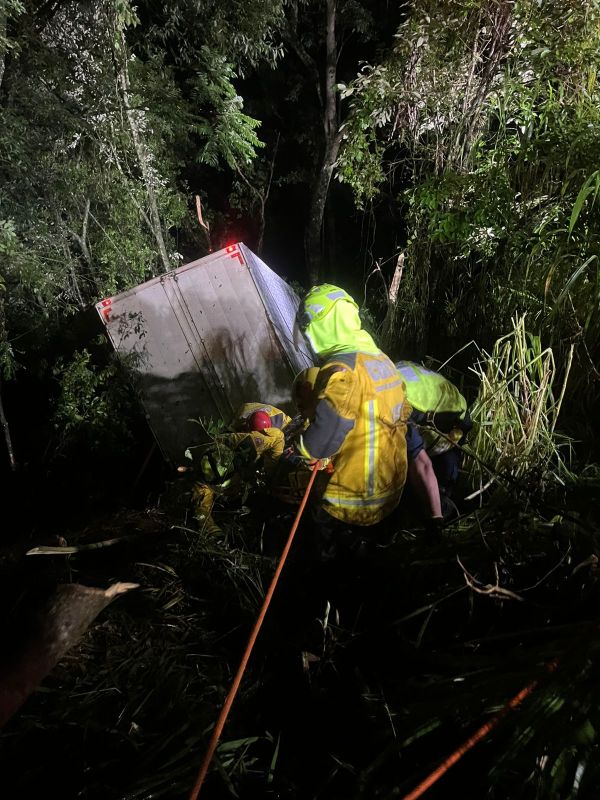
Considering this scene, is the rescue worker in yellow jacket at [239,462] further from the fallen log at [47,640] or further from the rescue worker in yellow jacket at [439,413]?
the fallen log at [47,640]

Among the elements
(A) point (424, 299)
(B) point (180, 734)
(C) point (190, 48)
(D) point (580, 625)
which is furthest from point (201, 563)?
(C) point (190, 48)

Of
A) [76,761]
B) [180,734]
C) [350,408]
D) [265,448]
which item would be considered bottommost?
[180,734]

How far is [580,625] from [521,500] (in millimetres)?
718

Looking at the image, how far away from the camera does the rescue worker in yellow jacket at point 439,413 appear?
2.48 metres

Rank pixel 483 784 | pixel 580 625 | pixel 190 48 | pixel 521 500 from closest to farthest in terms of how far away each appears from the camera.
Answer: pixel 483 784 < pixel 580 625 < pixel 521 500 < pixel 190 48

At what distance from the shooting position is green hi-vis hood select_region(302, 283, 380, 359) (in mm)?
2057

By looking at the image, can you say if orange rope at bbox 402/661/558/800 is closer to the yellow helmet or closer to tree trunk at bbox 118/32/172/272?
the yellow helmet

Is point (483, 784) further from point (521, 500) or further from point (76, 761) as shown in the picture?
point (76, 761)

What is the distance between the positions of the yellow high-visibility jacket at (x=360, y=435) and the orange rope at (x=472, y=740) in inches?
41.4

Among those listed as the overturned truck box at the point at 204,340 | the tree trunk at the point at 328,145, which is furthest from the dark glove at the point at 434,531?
the tree trunk at the point at 328,145

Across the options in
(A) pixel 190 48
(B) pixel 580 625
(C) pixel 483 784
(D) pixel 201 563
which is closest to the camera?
(C) pixel 483 784

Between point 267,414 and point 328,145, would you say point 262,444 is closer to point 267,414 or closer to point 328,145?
point 267,414

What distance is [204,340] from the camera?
4.30 meters

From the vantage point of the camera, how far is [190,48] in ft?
21.2
